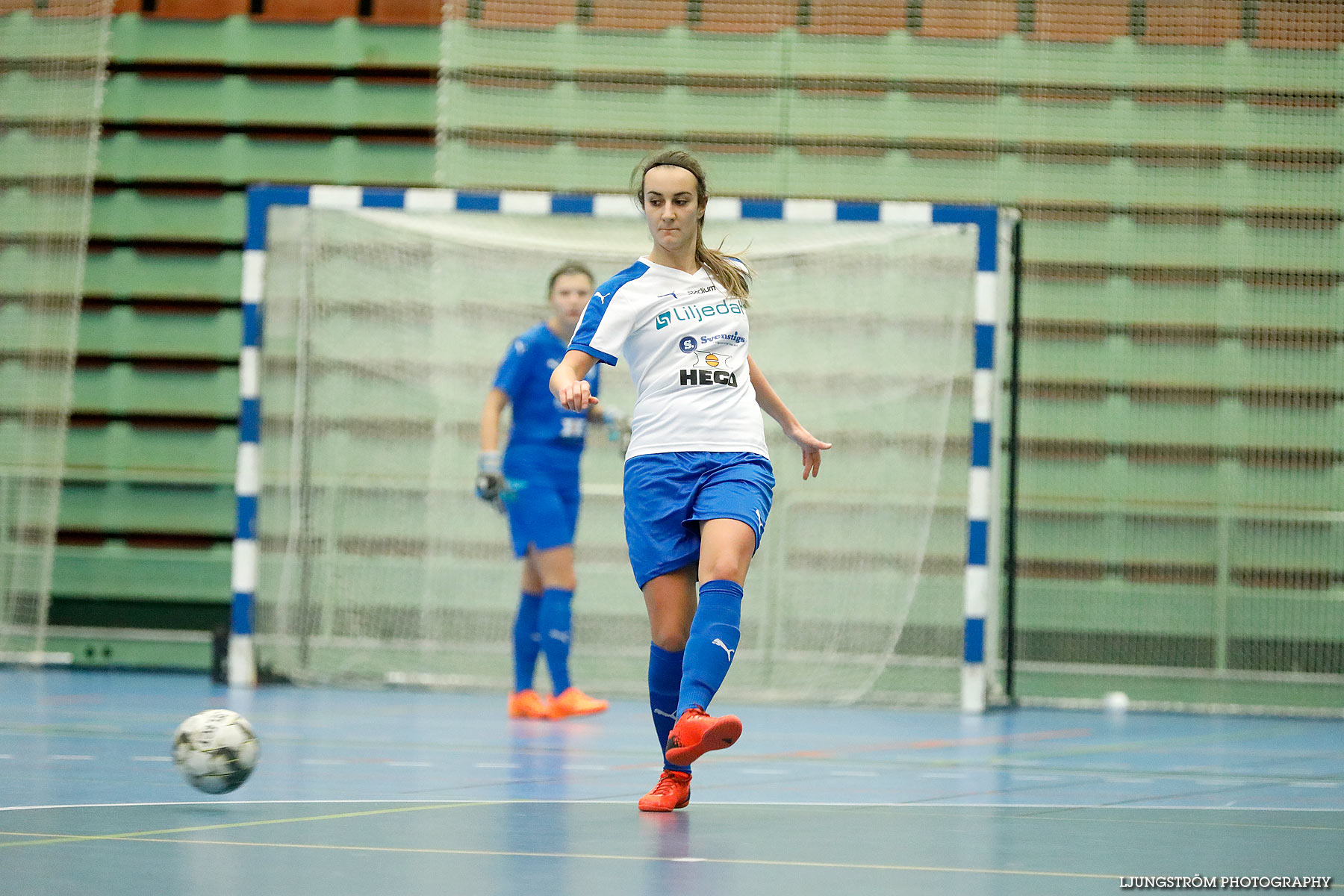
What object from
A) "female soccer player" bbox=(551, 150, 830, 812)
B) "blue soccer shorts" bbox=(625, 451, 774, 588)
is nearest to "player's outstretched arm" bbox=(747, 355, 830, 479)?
"female soccer player" bbox=(551, 150, 830, 812)

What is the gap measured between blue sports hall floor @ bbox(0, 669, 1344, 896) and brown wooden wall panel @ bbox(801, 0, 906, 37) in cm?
411

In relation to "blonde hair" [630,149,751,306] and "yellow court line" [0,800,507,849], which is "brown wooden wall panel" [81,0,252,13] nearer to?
"blonde hair" [630,149,751,306]

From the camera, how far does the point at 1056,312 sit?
9.70 m

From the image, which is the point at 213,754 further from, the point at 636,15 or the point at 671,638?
the point at 636,15

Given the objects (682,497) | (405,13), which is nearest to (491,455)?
(682,497)

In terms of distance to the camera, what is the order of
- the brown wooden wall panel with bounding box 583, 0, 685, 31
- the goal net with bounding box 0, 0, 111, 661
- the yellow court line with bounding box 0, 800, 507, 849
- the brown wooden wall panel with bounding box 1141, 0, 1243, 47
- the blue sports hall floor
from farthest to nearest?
the brown wooden wall panel with bounding box 583, 0, 685, 31 < the goal net with bounding box 0, 0, 111, 661 < the brown wooden wall panel with bounding box 1141, 0, 1243, 47 < the yellow court line with bounding box 0, 800, 507, 849 < the blue sports hall floor

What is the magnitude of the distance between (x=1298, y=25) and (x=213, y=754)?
7.17 m

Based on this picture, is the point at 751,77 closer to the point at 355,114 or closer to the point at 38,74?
the point at 355,114

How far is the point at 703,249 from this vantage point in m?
4.52

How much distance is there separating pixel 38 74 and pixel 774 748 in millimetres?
5956

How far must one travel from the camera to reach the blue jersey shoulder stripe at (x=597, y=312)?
4.27m

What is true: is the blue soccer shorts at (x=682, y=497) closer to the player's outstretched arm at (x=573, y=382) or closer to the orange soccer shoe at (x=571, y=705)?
the player's outstretched arm at (x=573, y=382)

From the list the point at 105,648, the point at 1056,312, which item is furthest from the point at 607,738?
the point at 105,648

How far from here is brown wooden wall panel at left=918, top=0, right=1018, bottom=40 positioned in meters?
9.56
